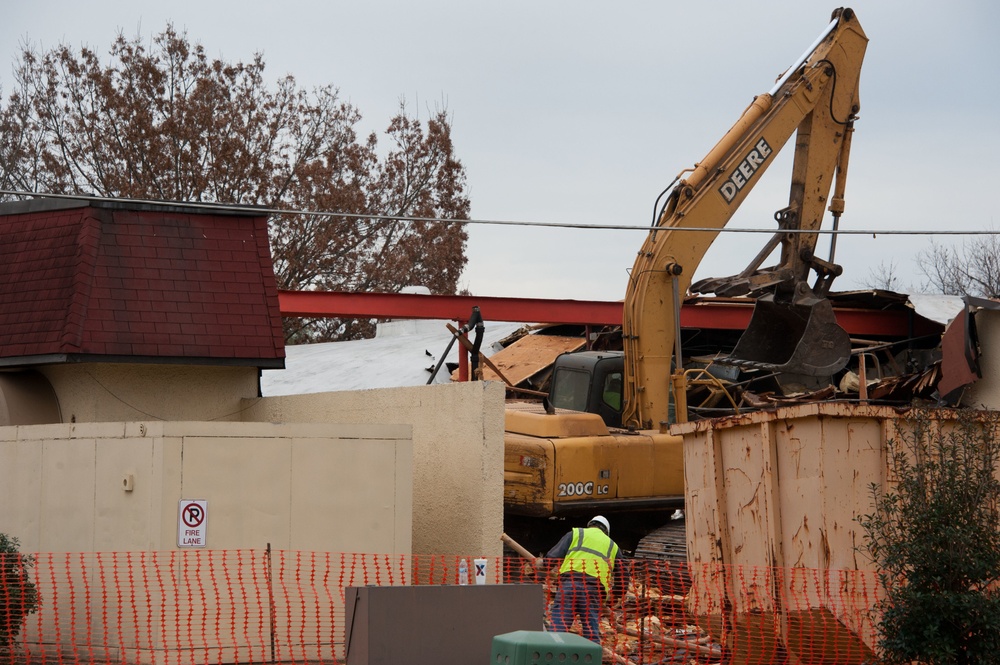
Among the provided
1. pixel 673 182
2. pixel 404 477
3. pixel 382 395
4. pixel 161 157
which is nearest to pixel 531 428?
pixel 382 395

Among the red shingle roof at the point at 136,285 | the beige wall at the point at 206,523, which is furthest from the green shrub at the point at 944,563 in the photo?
the red shingle roof at the point at 136,285

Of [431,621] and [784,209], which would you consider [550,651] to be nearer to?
[431,621]

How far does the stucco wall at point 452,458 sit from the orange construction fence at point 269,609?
476mm

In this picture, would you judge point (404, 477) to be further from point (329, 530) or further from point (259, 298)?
point (259, 298)

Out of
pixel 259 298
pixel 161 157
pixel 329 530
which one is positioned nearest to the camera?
pixel 329 530

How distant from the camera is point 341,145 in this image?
39906 millimetres

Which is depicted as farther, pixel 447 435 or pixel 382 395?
pixel 382 395

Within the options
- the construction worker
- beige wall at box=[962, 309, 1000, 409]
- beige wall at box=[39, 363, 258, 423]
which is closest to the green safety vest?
the construction worker

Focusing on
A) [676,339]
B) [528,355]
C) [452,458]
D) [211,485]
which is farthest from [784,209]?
[211,485]

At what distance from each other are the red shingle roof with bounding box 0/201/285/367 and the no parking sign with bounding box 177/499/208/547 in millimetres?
3480

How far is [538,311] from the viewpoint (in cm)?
2289

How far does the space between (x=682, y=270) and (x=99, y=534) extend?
8.95 metres

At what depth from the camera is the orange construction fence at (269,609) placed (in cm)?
1024

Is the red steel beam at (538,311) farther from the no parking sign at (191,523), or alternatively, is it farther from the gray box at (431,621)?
the gray box at (431,621)
